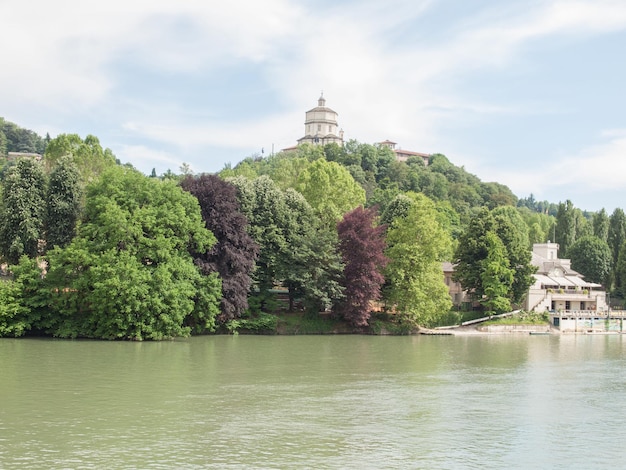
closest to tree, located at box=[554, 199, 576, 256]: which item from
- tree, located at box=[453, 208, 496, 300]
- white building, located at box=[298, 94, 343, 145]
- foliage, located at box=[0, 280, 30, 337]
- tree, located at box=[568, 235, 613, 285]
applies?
tree, located at box=[568, 235, 613, 285]

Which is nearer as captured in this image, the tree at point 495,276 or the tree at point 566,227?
the tree at point 495,276

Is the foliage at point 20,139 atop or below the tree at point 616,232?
atop

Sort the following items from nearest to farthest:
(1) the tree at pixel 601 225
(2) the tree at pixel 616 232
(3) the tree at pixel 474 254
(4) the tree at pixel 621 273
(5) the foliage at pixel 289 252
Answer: (5) the foliage at pixel 289 252 < (3) the tree at pixel 474 254 < (4) the tree at pixel 621 273 < (2) the tree at pixel 616 232 < (1) the tree at pixel 601 225

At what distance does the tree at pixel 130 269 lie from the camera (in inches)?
1772

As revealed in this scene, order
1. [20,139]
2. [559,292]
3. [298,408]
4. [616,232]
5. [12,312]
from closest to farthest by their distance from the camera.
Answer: [298,408], [12,312], [559,292], [616,232], [20,139]

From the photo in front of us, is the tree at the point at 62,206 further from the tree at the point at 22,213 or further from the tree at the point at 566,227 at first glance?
the tree at the point at 566,227

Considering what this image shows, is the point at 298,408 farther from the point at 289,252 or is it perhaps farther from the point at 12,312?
the point at 289,252

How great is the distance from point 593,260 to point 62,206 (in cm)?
6884

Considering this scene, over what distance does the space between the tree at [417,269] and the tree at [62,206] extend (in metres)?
24.0

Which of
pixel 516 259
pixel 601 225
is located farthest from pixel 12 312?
pixel 601 225

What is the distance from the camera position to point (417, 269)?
58.3 metres

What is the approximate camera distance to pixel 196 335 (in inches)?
2004

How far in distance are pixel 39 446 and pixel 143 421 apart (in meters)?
3.87

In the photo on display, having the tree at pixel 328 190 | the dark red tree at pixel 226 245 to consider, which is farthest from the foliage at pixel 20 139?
the dark red tree at pixel 226 245
